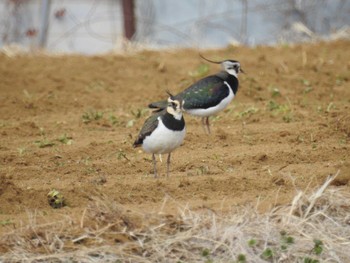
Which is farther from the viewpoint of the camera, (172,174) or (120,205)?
(172,174)

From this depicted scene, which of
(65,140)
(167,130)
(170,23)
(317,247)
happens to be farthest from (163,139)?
(170,23)

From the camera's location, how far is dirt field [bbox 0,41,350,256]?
755cm

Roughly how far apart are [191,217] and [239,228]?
0.34 m

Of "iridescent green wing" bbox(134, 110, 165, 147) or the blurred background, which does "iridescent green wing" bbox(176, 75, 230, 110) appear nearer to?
"iridescent green wing" bbox(134, 110, 165, 147)

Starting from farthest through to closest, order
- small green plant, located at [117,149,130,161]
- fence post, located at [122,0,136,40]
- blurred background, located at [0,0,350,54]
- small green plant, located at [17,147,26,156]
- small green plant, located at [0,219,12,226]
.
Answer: blurred background, located at [0,0,350,54] < fence post, located at [122,0,136,40] < small green plant, located at [17,147,26,156] < small green plant, located at [117,149,130,161] < small green plant, located at [0,219,12,226]

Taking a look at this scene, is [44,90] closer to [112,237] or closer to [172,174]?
[172,174]

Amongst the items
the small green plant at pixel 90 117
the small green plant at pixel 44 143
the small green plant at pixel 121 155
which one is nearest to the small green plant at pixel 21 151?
the small green plant at pixel 44 143

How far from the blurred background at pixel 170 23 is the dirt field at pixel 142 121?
0.90m

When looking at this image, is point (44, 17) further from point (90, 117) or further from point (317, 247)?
point (317, 247)

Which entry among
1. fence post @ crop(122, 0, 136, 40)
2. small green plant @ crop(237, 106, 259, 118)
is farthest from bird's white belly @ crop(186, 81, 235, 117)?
fence post @ crop(122, 0, 136, 40)

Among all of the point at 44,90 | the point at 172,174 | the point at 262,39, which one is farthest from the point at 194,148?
the point at 262,39

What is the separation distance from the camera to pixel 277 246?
675cm

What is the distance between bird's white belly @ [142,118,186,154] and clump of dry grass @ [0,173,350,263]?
983 millimetres

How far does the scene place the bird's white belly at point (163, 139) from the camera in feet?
25.5
